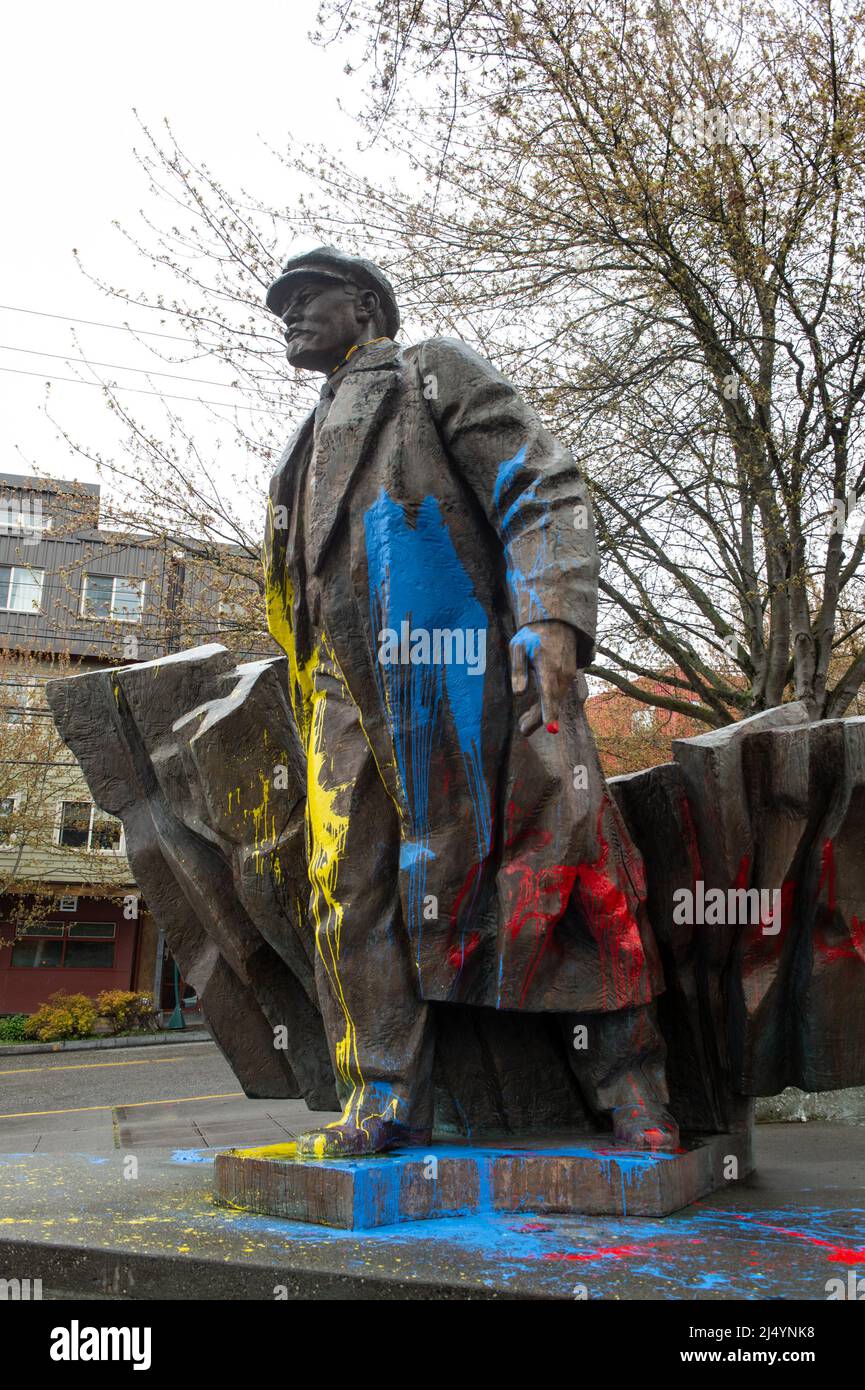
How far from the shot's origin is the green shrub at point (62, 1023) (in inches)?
792

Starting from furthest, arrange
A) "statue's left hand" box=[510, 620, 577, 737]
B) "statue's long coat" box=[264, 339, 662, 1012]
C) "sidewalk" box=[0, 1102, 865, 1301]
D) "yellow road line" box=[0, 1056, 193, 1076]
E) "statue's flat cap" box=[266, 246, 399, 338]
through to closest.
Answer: "yellow road line" box=[0, 1056, 193, 1076]
"statue's flat cap" box=[266, 246, 399, 338]
"statue's long coat" box=[264, 339, 662, 1012]
"statue's left hand" box=[510, 620, 577, 737]
"sidewalk" box=[0, 1102, 865, 1301]

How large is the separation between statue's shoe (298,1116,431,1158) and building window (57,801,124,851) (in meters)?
20.6

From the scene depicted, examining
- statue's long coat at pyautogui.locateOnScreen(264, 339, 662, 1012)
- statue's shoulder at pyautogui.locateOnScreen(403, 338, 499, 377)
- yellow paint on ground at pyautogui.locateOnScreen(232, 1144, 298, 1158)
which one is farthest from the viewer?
statue's shoulder at pyautogui.locateOnScreen(403, 338, 499, 377)

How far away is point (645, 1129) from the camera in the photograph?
10.2 ft

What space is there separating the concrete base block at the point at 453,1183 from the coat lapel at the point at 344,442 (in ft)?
5.37

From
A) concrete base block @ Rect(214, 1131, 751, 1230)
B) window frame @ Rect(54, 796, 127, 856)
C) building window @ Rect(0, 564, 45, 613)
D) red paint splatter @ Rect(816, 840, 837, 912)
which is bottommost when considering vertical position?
concrete base block @ Rect(214, 1131, 751, 1230)

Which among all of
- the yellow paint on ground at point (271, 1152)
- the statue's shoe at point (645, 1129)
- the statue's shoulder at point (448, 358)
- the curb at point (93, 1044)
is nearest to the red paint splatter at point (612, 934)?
the statue's shoe at point (645, 1129)

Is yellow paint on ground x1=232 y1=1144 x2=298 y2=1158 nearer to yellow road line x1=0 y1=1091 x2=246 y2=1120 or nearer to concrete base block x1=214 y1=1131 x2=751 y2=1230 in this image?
concrete base block x1=214 y1=1131 x2=751 y2=1230

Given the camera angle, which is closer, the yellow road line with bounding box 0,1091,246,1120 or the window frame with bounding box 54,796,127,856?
the yellow road line with bounding box 0,1091,246,1120

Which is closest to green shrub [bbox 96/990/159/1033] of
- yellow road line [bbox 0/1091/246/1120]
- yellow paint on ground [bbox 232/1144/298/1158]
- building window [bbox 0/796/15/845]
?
building window [bbox 0/796/15/845]

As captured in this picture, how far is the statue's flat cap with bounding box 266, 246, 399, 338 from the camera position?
3523 mm

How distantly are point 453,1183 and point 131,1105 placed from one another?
33.3ft
